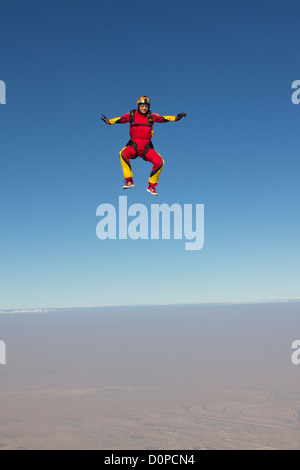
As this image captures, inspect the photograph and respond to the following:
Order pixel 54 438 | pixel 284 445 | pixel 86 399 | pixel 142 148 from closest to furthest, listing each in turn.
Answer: pixel 142 148
pixel 284 445
pixel 54 438
pixel 86 399

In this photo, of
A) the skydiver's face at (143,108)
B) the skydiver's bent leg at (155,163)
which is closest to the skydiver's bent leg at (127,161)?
the skydiver's bent leg at (155,163)

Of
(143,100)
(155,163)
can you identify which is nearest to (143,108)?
(143,100)

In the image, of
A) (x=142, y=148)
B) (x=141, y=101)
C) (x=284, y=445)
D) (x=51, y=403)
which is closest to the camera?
(x=141, y=101)

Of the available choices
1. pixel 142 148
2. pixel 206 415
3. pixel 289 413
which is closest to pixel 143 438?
pixel 206 415

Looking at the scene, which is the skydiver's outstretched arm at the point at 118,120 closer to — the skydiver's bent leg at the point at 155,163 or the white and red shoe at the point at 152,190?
the skydiver's bent leg at the point at 155,163

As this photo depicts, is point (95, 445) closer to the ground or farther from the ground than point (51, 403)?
closer to the ground

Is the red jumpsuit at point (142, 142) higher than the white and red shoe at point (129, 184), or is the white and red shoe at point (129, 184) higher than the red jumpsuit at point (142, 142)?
the red jumpsuit at point (142, 142)

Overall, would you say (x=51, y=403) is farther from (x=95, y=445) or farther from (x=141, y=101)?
(x=141, y=101)

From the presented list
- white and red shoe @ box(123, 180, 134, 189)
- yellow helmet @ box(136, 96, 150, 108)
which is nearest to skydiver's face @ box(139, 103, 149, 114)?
yellow helmet @ box(136, 96, 150, 108)

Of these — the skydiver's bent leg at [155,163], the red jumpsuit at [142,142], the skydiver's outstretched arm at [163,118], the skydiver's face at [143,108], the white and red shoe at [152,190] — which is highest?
the skydiver's outstretched arm at [163,118]

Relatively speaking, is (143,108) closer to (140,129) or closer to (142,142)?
(140,129)

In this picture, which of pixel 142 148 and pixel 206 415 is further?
pixel 206 415

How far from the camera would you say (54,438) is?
146 metres

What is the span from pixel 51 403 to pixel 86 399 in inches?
757
